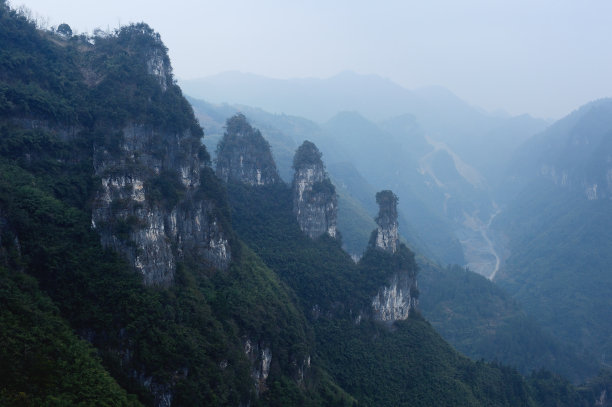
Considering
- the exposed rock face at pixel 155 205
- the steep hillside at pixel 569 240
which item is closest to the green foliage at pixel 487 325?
the steep hillside at pixel 569 240

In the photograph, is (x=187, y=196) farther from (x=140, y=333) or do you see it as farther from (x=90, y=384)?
(x=90, y=384)

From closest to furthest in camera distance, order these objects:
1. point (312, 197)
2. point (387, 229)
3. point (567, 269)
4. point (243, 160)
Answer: point (387, 229)
point (312, 197)
point (243, 160)
point (567, 269)

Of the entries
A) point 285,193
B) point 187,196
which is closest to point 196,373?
point 187,196

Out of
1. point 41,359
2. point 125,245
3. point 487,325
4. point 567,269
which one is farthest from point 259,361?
point 567,269

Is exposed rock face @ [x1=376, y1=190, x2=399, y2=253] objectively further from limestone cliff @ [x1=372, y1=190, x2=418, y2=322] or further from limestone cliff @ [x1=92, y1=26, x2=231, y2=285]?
limestone cliff @ [x1=92, y1=26, x2=231, y2=285]

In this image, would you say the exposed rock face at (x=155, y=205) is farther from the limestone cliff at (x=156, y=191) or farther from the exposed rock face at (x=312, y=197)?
the exposed rock face at (x=312, y=197)

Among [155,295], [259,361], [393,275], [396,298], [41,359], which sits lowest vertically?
[259,361]

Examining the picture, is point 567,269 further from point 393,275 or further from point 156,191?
point 156,191
